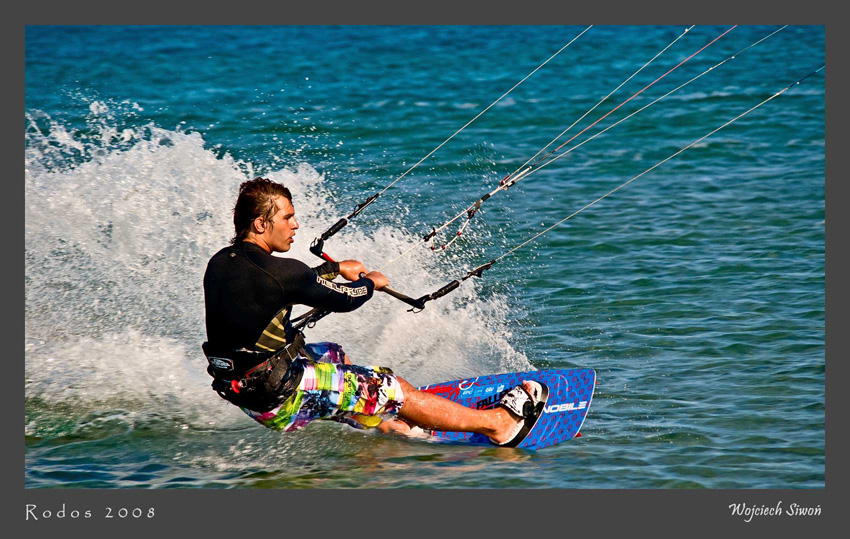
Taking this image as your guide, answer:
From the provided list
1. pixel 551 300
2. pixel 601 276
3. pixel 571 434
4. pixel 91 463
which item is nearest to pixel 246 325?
pixel 91 463

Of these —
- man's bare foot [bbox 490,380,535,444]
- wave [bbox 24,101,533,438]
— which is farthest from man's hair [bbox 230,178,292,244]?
man's bare foot [bbox 490,380,535,444]

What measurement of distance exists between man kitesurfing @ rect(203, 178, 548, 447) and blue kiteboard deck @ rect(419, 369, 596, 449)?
556mm

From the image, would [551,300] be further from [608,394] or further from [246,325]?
[246,325]

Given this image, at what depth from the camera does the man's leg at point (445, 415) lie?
5.73 m

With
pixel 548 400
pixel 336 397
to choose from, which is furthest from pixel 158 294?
pixel 548 400

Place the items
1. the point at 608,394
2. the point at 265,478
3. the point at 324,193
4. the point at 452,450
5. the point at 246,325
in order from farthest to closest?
the point at 324,193 → the point at 608,394 → the point at 452,450 → the point at 265,478 → the point at 246,325

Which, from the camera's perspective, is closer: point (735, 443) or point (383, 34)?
point (735, 443)

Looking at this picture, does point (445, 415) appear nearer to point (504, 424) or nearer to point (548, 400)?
point (504, 424)

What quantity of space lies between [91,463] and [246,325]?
1.63 metres

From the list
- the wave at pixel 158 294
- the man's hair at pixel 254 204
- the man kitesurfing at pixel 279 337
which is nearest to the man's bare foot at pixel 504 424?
the man kitesurfing at pixel 279 337

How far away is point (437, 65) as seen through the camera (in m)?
16.0

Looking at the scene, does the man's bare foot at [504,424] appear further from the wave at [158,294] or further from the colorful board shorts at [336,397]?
the wave at [158,294]

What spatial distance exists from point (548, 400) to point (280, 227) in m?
2.19

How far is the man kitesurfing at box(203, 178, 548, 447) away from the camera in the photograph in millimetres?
5121
